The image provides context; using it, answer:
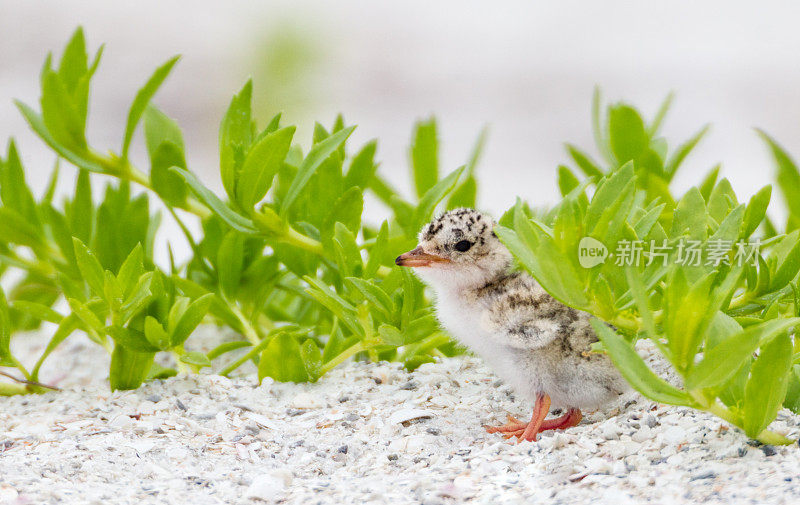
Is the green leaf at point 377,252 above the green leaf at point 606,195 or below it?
below

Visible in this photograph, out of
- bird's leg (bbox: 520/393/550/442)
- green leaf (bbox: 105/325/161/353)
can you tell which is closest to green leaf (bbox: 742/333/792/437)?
bird's leg (bbox: 520/393/550/442)

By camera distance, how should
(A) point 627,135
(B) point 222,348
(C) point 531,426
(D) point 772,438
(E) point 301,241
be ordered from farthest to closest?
1. (A) point 627,135
2. (B) point 222,348
3. (E) point 301,241
4. (C) point 531,426
5. (D) point 772,438

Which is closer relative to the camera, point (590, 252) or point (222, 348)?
point (590, 252)

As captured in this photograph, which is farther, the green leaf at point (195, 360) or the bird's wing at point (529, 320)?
the green leaf at point (195, 360)

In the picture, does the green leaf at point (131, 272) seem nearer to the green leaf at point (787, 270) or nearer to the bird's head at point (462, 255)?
the bird's head at point (462, 255)

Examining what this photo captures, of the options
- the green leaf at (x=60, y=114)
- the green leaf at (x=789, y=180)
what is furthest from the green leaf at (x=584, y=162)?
the green leaf at (x=60, y=114)

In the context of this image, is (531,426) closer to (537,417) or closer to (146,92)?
(537,417)

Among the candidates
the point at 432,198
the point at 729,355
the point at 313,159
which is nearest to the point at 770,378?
the point at 729,355
